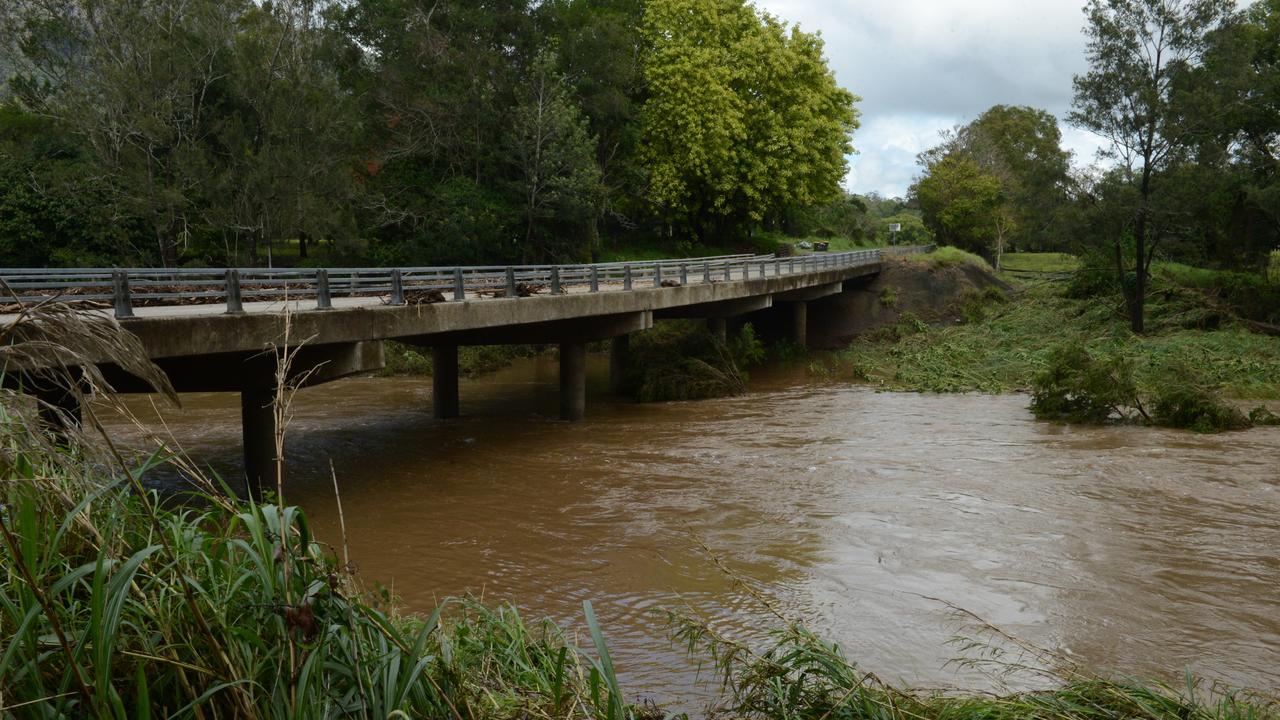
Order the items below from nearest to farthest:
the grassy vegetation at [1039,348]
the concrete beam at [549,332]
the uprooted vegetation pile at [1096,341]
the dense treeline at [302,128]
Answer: the concrete beam at [549,332]
the uprooted vegetation pile at [1096,341]
the grassy vegetation at [1039,348]
the dense treeline at [302,128]

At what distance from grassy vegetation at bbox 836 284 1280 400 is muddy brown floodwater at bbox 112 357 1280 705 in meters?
5.62

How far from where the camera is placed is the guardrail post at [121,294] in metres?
10.9

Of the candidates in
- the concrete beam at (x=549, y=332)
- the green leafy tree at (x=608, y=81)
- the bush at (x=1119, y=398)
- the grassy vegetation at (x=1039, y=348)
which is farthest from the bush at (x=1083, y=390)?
the green leafy tree at (x=608, y=81)

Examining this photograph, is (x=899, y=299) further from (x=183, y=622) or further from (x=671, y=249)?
(x=183, y=622)

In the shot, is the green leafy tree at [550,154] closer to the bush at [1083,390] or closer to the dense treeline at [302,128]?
the dense treeline at [302,128]

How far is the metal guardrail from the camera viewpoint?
432 inches

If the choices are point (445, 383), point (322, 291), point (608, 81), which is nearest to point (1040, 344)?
point (608, 81)

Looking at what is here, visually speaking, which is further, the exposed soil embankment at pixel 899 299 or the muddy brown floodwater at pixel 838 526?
the exposed soil embankment at pixel 899 299

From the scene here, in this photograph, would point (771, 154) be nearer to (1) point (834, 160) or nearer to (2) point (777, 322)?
(1) point (834, 160)

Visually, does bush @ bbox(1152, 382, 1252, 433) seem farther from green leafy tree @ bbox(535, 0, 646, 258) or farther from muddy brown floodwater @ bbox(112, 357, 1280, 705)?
green leafy tree @ bbox(535, 0, 646, 258)

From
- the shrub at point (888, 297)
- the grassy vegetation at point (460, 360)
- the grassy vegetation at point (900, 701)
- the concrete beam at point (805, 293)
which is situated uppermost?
the concrete beam at point (805, 293)

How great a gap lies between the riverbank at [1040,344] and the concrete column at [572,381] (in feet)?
33.6

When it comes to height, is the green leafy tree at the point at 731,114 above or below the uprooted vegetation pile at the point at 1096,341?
above

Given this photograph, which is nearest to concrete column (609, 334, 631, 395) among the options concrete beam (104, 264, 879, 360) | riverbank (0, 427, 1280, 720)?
concrete beam (104, 264, 879, 360)
